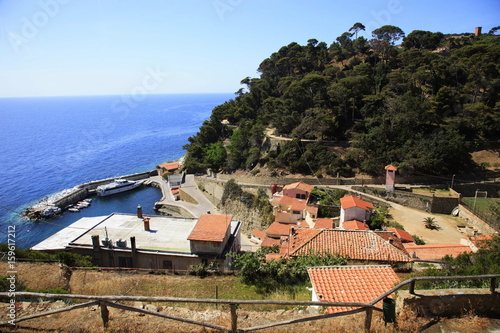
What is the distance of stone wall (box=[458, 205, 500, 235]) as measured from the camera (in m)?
18.7

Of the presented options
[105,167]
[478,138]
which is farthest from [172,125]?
[478,138]

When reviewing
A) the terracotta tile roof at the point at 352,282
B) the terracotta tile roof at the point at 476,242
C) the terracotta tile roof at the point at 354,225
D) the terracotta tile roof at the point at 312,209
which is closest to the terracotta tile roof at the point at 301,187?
the terracotta tile roof at the point at 312,209

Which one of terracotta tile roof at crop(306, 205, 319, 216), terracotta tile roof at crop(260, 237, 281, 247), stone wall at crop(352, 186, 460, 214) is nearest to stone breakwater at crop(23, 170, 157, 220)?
terracotta tile roof at crop(260, 237, 281, 247)

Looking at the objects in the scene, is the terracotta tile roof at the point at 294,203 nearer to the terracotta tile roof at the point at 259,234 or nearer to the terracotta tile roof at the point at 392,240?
the terracotta tile roof at the point at 259,234

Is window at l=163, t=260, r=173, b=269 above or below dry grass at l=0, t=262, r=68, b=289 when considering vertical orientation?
below

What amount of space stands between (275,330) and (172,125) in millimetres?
113534

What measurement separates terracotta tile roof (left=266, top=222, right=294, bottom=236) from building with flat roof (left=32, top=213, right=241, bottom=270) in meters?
6.11

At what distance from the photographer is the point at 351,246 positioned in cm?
1289

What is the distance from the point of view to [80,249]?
15008 millimetres

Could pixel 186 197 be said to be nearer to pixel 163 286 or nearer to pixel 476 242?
pixel 163 286

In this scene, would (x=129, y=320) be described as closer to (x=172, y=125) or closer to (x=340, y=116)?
(x=340, y=116)

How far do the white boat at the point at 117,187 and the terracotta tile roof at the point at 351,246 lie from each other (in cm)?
3548

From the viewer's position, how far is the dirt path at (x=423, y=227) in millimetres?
19094

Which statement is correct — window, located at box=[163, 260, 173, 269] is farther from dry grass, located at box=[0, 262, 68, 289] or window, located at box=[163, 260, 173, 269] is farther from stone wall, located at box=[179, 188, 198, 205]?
stone wall, located at box=[179, 188, 198, 205]
